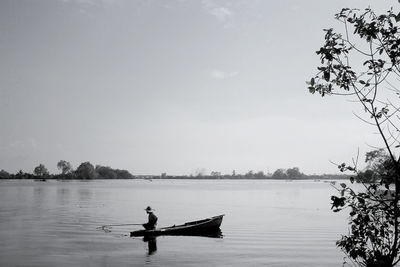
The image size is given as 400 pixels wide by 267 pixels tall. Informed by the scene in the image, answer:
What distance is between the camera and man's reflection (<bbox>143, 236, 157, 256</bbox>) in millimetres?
23922

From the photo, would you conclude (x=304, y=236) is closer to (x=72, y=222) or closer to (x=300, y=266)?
(x=300, y=266)

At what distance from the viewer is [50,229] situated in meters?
34.3

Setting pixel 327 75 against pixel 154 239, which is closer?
pixel 327 75

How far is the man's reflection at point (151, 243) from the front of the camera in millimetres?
23922

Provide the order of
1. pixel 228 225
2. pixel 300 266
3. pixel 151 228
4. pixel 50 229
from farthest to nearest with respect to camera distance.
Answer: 1. pixel 228 225
2. pixel 50 229
3. pixel 151 228
4. pixel 300 266

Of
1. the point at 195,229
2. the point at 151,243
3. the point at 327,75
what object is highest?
the point at 327,75

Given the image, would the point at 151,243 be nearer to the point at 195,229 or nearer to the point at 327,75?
the point at 195,229

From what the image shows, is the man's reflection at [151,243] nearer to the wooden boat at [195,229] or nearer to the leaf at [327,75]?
the wooden boat at [195,229]

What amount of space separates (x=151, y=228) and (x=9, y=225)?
57.3 ft

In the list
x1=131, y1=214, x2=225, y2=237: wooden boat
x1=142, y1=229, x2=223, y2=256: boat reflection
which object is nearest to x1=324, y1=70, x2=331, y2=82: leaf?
x1=142, y1=229, x2=223, y2=256: boat reflection

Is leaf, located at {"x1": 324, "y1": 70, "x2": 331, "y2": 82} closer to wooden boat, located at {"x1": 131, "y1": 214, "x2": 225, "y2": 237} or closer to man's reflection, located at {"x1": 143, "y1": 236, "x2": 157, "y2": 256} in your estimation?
man's reflection, located at {"x1": 143, "y1": 236, "x2": 157, "y2": 256}

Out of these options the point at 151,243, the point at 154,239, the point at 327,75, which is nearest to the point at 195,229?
the point at 154,239

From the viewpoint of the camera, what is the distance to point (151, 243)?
26875 mm

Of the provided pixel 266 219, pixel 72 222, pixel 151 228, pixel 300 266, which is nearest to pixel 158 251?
pixel 151 228
